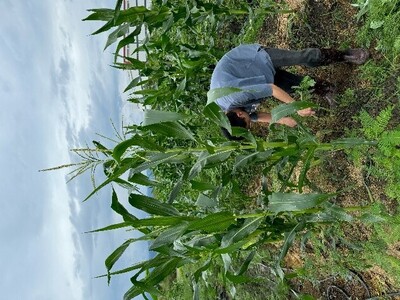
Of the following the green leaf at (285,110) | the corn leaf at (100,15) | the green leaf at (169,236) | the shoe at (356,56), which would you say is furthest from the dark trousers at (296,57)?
the green leaf at (169,236)

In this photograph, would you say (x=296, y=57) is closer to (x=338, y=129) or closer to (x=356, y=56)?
(x=356, y=56)

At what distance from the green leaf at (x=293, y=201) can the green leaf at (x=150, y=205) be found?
0.47 m

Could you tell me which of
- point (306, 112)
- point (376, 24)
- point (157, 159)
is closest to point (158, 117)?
point (157, 159)

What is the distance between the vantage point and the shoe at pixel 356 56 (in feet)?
10.5

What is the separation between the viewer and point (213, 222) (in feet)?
6.76

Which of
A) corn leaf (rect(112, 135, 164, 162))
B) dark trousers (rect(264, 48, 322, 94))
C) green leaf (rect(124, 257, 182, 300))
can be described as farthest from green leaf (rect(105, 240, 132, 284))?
dark trousers (rect(264, 48, 322, 94))

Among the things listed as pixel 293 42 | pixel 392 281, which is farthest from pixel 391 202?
pixel 293 42

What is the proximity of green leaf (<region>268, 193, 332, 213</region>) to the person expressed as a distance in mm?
1112

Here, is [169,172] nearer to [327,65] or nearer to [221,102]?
[221,102]

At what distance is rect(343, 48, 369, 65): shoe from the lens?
3199 mm

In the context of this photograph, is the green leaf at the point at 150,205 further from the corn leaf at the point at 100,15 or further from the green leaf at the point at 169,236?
the corn leaf at the point at 100,15

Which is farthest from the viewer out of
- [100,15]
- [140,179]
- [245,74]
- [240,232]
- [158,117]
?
[245,74]

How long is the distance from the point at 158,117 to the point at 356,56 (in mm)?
1832

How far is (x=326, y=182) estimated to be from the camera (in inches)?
138
